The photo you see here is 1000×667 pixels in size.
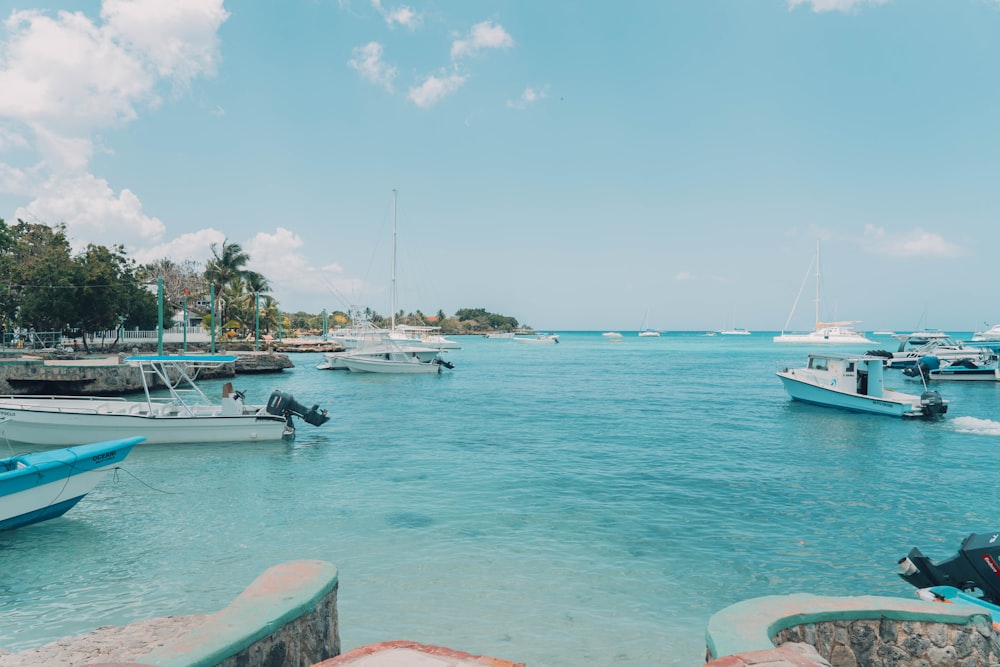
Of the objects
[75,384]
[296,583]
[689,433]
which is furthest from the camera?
[75,384]

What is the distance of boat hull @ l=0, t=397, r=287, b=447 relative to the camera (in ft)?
61.1

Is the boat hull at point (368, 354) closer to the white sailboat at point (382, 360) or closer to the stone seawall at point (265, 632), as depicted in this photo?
the white sailboat at point (382, 360)

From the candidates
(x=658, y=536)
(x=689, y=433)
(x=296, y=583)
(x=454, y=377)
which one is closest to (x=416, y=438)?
(x=689, y=433)

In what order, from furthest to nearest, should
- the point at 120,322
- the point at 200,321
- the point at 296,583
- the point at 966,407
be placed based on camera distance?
the point at 200,321, the point at 120,322, the point at 966,407, the point at 296,583

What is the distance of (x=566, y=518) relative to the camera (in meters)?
12.0

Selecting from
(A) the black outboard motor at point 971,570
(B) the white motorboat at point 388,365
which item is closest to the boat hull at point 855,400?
(A) the black outboard motor at point 971,570

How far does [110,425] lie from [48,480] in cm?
909

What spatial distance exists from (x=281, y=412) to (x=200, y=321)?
55.6 metres

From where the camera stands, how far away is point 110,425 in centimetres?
1866

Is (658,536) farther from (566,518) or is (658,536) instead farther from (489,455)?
(489,455)

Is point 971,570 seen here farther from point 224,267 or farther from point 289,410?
point 224,267

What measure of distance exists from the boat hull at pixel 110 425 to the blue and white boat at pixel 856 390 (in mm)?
26977

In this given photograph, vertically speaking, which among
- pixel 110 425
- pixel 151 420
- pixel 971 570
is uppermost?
pixel 971 570

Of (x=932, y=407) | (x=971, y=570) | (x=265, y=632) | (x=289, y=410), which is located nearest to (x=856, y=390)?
(x=932, y=407)
